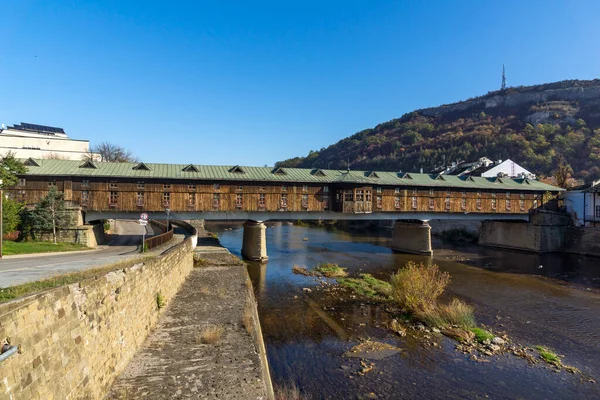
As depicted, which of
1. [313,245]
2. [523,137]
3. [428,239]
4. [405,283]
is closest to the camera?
[405,283]

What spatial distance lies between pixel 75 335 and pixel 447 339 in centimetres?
1395

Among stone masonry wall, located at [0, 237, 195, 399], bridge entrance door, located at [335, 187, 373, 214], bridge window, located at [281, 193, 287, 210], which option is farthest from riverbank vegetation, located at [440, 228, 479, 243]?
stone masonry wall, located at [0, 237, 195, 399]

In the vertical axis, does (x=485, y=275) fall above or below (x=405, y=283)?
below

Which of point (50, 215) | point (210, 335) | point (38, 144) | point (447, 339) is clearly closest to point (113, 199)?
point (50, 215)

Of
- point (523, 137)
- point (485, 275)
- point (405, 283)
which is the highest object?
point (523, 137)

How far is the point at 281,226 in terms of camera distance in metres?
64.3

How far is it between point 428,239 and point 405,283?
2137 cm

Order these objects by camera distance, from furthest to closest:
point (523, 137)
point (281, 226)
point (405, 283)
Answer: point (523, 137) → point (281, 226) → point (405, 283)

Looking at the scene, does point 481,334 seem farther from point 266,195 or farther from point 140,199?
point 140,199

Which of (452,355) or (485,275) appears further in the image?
(485,275)

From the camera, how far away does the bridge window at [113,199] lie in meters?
28.7

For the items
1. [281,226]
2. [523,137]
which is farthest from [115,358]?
[523,137]

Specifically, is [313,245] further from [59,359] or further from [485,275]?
[59,359]

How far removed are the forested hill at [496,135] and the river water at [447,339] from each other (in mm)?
57615
